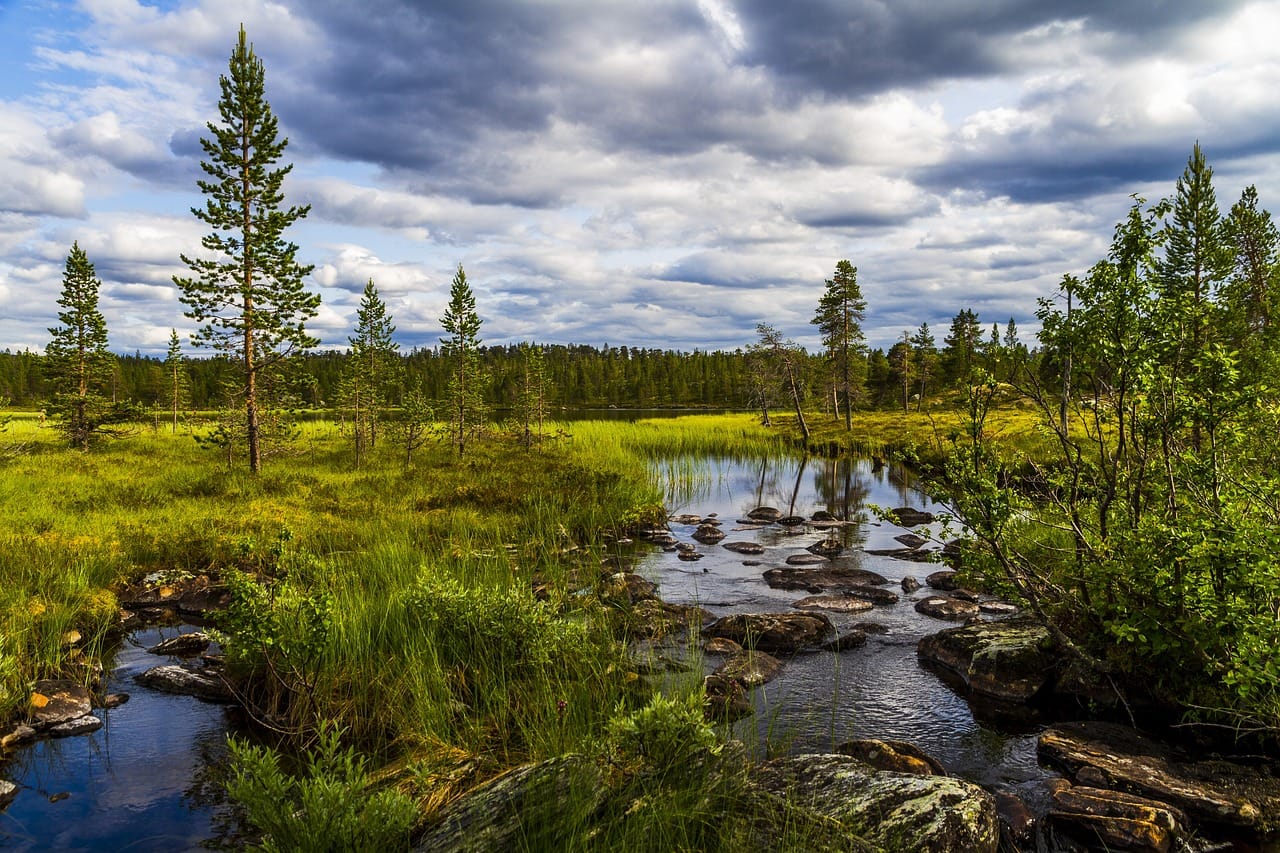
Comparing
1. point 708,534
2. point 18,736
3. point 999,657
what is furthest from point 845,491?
point 18,736

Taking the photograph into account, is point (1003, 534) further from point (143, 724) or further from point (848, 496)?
point (848, 496)

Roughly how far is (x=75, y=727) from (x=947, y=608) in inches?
521

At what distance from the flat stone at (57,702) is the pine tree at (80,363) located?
91.7 feet

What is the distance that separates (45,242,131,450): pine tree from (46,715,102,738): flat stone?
28.8 m

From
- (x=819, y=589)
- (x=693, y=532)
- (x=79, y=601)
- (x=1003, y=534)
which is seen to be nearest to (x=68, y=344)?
(x=79, y=601)

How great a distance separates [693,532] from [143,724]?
15.0 m

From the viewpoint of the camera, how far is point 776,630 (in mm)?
10805

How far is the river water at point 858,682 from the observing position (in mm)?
7355

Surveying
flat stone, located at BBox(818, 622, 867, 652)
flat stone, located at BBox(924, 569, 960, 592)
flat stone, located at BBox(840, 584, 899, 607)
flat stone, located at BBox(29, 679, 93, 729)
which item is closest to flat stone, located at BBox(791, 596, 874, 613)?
flat stone, located at BBox(840, 584, 899, 607)

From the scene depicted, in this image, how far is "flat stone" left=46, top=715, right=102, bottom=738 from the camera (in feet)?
25.4

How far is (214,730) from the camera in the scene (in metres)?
7.97

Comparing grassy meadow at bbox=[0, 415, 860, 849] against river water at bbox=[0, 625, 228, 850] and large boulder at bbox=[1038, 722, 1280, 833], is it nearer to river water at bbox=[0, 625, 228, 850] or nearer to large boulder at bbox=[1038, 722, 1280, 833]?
river water at bbox=[0, 625, 228, 850]

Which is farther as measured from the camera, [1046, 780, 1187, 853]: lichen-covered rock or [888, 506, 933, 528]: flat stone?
[888, 506, 933, 528]: flat stone

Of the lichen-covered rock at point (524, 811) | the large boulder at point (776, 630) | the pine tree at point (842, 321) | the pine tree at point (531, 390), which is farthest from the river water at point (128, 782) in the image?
the pine tree at point (842, 321)
